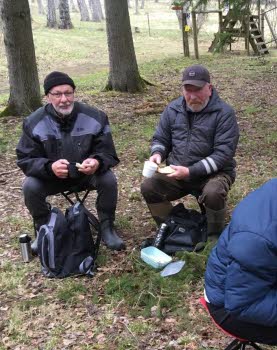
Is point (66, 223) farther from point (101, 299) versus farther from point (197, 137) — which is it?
point (197, 137)

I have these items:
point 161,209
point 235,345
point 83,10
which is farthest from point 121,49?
point 83,10

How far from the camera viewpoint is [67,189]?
4012mm

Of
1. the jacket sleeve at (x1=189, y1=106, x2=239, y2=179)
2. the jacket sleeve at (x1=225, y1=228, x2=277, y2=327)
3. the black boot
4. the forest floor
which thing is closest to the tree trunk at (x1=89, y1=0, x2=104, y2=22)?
the forest floor

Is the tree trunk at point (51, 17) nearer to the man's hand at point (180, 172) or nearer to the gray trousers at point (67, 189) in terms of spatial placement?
the gray trousers at point (67, 189)

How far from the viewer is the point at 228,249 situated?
A: 187 centimetres

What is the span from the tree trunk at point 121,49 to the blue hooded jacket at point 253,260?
8.18 m

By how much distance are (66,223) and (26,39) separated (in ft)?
16.5

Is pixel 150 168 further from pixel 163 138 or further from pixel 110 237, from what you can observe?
pixel 110 237

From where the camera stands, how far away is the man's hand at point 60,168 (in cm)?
361

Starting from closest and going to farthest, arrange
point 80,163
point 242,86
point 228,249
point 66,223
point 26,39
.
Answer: point 228,249 < point 66,223 < point 80,163 < point 26,39 < point 242,86

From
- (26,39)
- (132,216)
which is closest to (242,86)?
(26,39)

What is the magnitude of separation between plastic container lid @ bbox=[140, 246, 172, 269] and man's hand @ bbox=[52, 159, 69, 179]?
33.9 inches

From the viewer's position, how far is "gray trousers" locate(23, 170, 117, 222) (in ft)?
12.4

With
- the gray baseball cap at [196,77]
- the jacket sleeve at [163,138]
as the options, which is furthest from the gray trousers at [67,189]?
the gray baseball cap at [196,77]
